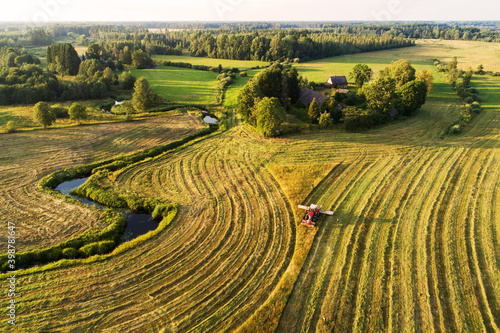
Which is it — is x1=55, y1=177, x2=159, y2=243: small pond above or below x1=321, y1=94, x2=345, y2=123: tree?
below

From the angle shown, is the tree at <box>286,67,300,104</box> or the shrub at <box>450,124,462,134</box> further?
the tree at <box>286,67,300,104</box>

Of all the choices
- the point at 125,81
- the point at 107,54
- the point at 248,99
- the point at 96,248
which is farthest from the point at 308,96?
the point at 107,54

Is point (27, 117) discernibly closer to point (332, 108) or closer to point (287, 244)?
point (287, 244)

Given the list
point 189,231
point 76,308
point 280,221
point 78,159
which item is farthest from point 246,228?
point 78,159

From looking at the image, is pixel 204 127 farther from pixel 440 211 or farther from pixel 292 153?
pixel 440 211

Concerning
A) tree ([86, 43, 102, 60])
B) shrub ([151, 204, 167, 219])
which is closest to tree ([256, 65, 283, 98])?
shrub ([151, 204, 167, 219])

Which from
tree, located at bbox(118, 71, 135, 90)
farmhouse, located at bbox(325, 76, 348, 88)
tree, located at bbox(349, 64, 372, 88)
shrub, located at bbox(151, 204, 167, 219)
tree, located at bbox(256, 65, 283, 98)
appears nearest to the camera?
shrub, located at bbox(151, 204, 167, 219)

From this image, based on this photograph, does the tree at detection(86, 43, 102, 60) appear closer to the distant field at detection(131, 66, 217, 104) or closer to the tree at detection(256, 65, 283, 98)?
the distant field at detection(131, 66, 217, 104)
